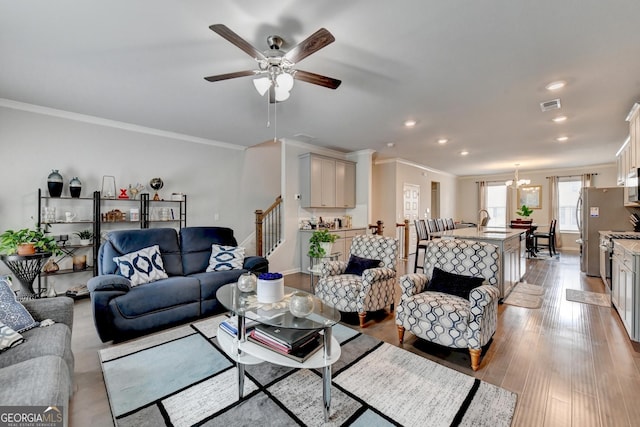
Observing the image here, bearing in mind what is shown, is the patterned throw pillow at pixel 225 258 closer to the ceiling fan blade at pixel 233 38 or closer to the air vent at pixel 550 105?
the ceiling fan blade at pixel 233 38

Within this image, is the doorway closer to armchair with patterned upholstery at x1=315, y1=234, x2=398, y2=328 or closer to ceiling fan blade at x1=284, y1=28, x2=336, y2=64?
armchair with patterned upholstery at x1=315, y1=234, x2=398, y2=328

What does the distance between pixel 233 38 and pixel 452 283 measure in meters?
2.65

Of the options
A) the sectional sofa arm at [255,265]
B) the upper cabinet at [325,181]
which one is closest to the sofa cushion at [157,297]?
the sectional sofa arm at [255,265]

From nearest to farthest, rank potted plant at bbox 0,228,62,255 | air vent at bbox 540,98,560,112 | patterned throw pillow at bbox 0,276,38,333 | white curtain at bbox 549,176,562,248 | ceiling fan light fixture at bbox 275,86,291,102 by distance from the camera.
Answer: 1. patterned throw pillow at bbox 0,276,38,333
2. ceiling fan light fixture at bbox 275,86,291,102
3. potted plant at bbox 0,228,62,255
4. air vent at bbox 540,98,560,112
5. white curtain at bbox 549,176,562,248

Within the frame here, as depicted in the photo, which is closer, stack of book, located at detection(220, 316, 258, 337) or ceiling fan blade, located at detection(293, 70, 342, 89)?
stack of book, located at detection(220, 316, 258, 337)

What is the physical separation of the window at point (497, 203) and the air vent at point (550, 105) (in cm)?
723

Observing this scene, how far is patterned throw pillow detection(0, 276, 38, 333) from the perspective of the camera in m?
1.74

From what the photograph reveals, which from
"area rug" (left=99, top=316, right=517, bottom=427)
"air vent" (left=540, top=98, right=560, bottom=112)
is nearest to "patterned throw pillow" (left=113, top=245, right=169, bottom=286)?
"area rug" (left=99, top=316, right=517, bottom=427)

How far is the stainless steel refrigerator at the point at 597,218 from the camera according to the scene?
15.7 feet

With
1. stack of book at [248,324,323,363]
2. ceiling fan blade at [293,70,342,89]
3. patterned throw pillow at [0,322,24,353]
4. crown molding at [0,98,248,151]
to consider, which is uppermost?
crown molding at [0,98,248,151]

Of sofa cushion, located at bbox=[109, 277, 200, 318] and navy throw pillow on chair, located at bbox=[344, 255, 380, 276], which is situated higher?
navy throw pillow on chair, located at bbox=[344, 255, 380, 276]

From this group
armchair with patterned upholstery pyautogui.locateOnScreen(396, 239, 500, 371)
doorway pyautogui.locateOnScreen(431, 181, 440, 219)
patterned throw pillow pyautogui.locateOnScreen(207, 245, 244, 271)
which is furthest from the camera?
doorway pyautogui.locateOnScreen(431, 181, 440, 219)

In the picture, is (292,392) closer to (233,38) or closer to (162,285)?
(162,285)

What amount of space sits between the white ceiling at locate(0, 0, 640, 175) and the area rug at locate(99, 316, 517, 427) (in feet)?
8.61
